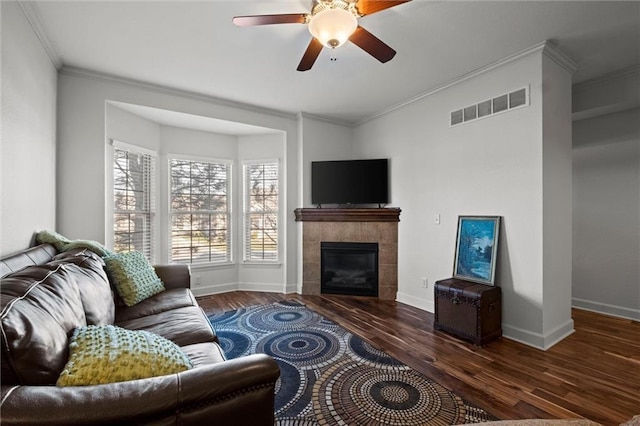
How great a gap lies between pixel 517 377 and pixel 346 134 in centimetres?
384

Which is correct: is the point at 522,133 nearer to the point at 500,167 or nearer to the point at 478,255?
the point at 500,167

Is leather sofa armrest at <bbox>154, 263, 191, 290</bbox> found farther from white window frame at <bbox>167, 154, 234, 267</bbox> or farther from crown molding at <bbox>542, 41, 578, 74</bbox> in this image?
crown molding at <bbox>542, 41, 578, 74</bbox>

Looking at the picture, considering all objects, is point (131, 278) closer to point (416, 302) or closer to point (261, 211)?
point (261, 211)

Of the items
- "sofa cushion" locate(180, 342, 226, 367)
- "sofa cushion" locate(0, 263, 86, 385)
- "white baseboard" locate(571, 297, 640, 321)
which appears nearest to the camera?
"sofa cushion" locate(0, 263, 86, 385)

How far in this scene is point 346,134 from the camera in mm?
4836

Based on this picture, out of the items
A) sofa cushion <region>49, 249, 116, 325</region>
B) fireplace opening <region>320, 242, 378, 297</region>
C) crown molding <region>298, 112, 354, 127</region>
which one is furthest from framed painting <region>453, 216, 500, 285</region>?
sofa cushion <region>49, 249, 116, 325</region>

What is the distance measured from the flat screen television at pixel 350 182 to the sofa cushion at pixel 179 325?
2.63m

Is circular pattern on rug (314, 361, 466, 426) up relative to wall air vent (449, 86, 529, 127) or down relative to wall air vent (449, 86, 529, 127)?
down

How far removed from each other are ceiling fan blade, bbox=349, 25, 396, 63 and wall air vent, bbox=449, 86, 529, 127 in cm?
146

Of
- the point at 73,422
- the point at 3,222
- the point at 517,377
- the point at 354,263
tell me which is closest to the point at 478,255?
the point at 517,377

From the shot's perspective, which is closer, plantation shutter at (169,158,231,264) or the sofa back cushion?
the sofa back cushion

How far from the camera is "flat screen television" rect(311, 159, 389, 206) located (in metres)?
4.21

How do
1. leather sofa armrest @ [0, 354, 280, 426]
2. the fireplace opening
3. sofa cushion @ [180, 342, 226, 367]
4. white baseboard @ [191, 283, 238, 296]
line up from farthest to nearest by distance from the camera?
white baseboard @ [191, 283, 238, 296] → the fireplace opening → sofa cushion @ [180, 342, 226, 367] → leather sofa armrest @ [0, 354, 280, 426]

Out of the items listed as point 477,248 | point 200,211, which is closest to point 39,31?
point 200,211
